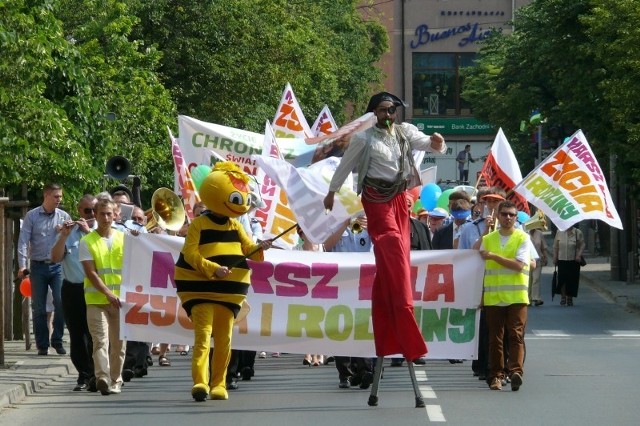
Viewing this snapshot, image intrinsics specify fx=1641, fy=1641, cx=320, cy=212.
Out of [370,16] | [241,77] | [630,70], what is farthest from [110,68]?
[370,16]

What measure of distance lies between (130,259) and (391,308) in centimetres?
312

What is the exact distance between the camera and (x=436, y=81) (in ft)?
305

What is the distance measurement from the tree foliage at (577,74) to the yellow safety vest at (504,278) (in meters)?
14.0

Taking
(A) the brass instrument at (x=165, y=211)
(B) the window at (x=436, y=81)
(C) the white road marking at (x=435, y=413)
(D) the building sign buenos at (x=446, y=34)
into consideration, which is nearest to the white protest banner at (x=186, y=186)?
(A) the brass instrument at (x=165, y=211)

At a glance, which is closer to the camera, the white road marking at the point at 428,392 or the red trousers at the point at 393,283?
the red trousers at the point at 393,283

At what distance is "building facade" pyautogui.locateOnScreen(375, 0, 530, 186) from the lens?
91.1 meters

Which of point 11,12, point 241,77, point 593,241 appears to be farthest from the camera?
point 593,241

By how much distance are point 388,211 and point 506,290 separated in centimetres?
203

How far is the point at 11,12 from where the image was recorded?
17703 mm

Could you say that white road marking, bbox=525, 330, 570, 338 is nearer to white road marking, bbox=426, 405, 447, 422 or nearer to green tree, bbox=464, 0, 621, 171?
green tree, bbox=464, 0, 621, 171

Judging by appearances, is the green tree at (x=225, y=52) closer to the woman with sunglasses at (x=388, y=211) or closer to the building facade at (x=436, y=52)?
the woman with sunglasses at (x=388, y=211)

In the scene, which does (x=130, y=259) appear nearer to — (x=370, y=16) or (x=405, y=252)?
(x=405, y=252)

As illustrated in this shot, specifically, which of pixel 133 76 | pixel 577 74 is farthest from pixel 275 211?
pixel 577 74

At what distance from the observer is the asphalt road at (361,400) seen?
1221 cm
